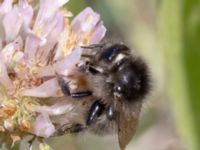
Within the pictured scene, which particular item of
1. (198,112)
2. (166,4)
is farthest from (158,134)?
(166,4)

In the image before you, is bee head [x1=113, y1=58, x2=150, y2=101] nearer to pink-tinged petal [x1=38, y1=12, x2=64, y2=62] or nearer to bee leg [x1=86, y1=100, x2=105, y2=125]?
bee leg [x1=86, y1=100, x2=105, y2=125]

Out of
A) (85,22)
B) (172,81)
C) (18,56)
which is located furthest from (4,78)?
(172,81)

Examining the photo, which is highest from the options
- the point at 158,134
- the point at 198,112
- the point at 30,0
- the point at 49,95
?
the point at 30,0

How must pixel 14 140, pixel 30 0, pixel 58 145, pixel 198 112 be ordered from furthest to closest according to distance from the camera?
pixel 198 112 < pixel 58 145 < pixel 30 0 < pixel 14 140

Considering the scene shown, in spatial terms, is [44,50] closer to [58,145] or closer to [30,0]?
[30,0]

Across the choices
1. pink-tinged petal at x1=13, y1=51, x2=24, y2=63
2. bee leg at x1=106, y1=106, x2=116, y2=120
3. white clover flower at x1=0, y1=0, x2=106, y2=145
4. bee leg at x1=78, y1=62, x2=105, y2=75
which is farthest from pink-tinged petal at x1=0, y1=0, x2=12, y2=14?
bee leg at x1=106, y1=106, x2=116, y2=120

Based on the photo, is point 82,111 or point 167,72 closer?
point 82,111
